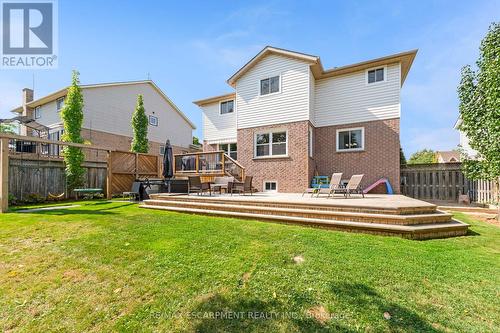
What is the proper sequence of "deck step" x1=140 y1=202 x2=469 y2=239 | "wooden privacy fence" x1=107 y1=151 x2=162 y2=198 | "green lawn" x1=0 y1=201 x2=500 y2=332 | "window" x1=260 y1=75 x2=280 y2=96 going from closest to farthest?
1. "green lawn" x1=0 y1=201 x2=500 y2=332
2. "deck step" x1=140 y1=202 x2=469 y2=239
3. "window" x1=260 y1=75 x2=280 y2=96
4. "wooden privacy fence" x1=107 y1=151 x2=162 y2=198

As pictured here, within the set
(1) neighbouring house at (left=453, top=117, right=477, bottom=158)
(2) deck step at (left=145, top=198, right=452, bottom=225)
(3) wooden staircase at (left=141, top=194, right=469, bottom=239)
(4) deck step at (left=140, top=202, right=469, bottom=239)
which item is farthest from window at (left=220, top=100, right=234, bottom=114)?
(1) neighbouring house at (left=453, top=117, right=477, bottom=158)

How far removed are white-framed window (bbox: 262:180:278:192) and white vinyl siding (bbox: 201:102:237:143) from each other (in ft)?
14.3

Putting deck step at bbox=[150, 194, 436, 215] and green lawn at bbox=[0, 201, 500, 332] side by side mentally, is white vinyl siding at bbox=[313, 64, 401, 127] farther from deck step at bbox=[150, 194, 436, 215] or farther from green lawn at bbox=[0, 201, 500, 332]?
green lawn at bbox=[0, 201, 500, 332]

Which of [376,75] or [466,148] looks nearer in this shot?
[376,75]

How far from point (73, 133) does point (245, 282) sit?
15.7 meters

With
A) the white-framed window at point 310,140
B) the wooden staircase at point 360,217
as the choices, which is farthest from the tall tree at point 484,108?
the white-framed window at point 310,140

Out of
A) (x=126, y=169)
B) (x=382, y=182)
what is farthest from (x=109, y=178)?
(x=382, y=182)

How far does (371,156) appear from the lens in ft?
39.0

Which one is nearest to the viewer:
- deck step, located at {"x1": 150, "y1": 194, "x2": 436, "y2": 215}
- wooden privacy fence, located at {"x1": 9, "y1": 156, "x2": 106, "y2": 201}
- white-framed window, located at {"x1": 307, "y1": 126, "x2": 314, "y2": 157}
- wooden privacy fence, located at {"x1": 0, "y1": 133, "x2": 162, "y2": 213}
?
deck step, located at {"x1": 150, "y1": 194, "x2": 436, "y2": 215}

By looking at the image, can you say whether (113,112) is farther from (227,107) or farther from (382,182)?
(382,182)

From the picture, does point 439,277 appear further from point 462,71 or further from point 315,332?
point 462,71

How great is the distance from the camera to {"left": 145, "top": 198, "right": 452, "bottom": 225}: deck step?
17.3 ft

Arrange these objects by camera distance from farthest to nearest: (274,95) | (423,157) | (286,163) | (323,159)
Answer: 1. (423,157)
2. (323,159)
3. (274,95)
4. (286,163)

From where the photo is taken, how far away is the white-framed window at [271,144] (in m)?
12.8
